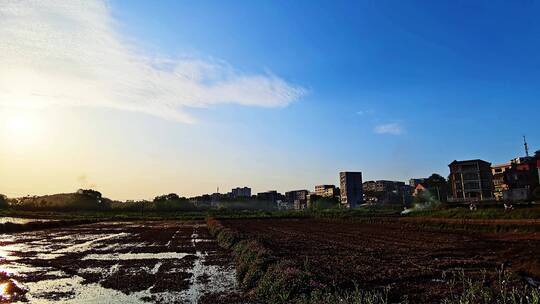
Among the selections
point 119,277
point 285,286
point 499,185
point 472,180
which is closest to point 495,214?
point 285,286

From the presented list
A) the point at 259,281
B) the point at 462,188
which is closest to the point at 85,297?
the point at 259,281

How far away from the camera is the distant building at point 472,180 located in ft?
271

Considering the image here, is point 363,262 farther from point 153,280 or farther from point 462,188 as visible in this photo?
point 462,188

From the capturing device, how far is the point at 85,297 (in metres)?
12.0

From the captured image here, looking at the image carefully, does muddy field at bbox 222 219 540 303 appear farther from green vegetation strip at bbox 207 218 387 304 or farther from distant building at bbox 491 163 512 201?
distant building at bbox 491 163 512 201

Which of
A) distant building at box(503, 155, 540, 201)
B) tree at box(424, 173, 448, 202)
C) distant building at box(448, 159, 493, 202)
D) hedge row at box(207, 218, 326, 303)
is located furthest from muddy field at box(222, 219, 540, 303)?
distant building at box(503, 155, 540, 201)

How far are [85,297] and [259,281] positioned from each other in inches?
207

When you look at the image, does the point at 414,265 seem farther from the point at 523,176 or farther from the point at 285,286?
the point at 523,176

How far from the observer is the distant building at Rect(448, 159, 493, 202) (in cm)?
8250

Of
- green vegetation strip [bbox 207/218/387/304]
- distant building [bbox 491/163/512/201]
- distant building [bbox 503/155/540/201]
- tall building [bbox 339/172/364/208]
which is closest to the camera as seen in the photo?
green vegetation strip [bbox 207/218/387/304]

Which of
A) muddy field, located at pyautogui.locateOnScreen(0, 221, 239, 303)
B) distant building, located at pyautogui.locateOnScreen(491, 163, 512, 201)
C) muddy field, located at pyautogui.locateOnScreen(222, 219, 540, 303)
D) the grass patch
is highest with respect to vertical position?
distant building, located at pyautogui.locateOnScreen(491, 163, 512, 201)

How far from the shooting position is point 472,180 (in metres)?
83.9

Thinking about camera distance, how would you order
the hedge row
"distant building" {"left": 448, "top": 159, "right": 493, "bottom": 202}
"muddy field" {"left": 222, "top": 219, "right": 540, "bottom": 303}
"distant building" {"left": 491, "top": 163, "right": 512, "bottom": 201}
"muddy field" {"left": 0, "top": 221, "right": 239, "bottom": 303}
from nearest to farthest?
the hedge row, "muddy field" {"left": 222, "top": 219, "right": 540, "bottom": 303}, "muddy field" {"left": 0, "top": 221, "right": 239, "bottom": 303}, "distant building" {"left": 448, "top": 159, "right": 493, "bottom": 202}, "distant building" {"left": 491, "top": 163, "right": 512, "bottom": 201}

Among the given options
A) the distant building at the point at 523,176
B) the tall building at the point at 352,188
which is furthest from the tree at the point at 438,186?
the tall building at the point at 352,188
